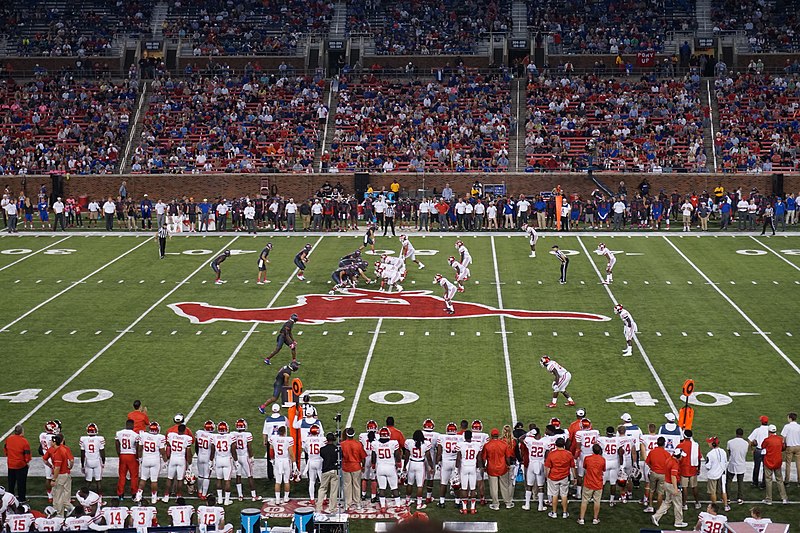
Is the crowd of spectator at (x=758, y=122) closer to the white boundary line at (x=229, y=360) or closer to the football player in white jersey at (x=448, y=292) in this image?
the football player in white jersey at (x=448, y=292)

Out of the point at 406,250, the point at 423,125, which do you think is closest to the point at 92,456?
the point at 406,250

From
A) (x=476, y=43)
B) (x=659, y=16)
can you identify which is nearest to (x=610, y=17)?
(x=659, y=16)

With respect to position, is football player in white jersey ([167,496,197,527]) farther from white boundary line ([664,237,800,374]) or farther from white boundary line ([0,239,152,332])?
white boundary line ([0,239,152,332])

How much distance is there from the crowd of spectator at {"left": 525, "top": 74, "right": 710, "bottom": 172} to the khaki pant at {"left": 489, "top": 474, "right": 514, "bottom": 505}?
32.9 metres

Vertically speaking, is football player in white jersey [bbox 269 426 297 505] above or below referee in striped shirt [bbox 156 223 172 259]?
below

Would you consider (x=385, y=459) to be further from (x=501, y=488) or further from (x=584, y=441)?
(x=584, y=441)

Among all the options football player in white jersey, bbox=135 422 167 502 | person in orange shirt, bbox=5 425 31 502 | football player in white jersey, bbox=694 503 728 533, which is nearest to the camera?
football player in white jersey, bbox=694 503 728 533

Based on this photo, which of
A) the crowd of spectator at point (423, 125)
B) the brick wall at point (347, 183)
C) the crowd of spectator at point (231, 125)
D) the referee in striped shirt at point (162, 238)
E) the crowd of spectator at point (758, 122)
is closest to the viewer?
the referee in striped shirt at point (162, 238)

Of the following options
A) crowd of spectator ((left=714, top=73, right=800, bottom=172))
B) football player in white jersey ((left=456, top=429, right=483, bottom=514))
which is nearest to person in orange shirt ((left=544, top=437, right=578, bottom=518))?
football player in white jersey ((left=456, top=429, right=483, bottom=514))

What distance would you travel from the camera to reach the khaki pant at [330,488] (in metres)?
17.0

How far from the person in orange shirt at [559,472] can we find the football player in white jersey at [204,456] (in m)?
4.80

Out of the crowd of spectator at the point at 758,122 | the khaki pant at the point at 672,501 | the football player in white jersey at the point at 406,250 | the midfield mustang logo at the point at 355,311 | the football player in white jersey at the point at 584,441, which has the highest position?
the crowd of spectator at the point at 758,122

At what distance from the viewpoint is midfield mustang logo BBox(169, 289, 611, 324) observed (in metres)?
29.6

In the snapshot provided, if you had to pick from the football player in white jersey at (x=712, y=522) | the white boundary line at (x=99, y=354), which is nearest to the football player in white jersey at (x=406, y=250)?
the white boundary line at (x=99, y=354)
